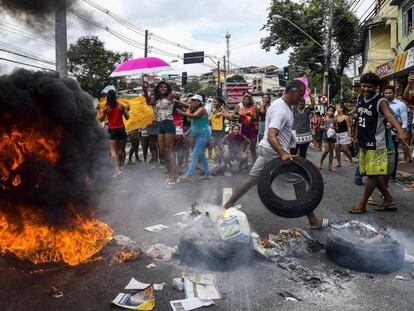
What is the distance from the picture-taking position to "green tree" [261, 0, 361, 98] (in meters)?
42.8

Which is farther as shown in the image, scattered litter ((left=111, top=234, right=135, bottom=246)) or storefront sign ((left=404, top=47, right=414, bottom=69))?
storefront sign ((left=404, top=47, right=414, bottom=69))

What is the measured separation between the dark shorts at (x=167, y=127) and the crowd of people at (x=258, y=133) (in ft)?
0.07

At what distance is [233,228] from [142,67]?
328 inches

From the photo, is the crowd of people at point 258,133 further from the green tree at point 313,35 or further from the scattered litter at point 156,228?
the green tree at point 313,35

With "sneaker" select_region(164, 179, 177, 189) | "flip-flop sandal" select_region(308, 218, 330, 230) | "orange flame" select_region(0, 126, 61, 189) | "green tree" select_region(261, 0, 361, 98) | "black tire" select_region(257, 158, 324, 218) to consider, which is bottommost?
"flip-flop sandal" select_region(308, 218, 330, 230)

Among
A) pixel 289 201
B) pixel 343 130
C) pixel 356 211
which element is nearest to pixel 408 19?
pixel 343 130

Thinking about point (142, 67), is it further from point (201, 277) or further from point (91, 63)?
point (91, 63)

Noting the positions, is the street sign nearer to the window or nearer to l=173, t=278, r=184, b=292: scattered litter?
the window

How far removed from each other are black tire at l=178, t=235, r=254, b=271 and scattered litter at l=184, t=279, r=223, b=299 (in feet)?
1.30

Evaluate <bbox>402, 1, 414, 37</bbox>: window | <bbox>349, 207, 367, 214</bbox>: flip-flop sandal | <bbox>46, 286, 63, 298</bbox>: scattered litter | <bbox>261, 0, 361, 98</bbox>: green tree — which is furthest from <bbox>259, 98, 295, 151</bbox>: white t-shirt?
<bbox>261, 0, 361, 98</bbox>: green tree

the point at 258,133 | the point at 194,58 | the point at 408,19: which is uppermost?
the point at 408,19

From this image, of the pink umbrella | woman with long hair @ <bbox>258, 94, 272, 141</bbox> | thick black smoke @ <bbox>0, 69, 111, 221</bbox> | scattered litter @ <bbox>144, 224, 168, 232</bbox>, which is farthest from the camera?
the pink umbrella

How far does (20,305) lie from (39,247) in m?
0.93

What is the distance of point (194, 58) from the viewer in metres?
36.2
